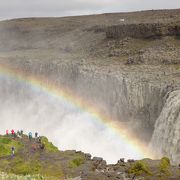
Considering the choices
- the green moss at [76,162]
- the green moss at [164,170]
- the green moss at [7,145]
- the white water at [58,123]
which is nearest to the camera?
the green moss at [164,170]

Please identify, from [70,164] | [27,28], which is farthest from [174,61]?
[27,28]

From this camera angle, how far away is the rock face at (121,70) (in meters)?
48.1

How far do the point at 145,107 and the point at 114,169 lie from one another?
2400 centimetres

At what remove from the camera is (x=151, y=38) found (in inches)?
2571

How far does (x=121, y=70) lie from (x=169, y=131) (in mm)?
18541

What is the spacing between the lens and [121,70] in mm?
55750

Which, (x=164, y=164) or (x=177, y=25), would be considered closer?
(x=164, y=164)

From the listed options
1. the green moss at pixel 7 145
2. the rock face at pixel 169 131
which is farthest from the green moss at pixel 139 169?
the green moss at pixel 7 145

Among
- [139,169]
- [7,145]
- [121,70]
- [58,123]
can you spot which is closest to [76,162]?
[139,169]

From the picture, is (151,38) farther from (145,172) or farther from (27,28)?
(27,28)

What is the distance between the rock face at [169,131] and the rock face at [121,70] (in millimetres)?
166

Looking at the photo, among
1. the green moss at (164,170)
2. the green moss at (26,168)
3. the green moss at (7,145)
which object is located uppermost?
the green moss at (7,145)

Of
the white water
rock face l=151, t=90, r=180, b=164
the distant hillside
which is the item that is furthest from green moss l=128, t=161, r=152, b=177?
the white water

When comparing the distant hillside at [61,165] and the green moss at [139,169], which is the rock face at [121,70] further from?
the green moss at [139,169]
